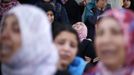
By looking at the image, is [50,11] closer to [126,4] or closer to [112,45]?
[126,4]

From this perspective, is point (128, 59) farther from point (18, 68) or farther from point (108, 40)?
point (18, 68)

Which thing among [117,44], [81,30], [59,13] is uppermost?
[117,44]

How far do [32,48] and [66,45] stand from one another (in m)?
0.57

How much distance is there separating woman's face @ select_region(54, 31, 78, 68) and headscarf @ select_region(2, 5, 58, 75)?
435 mm

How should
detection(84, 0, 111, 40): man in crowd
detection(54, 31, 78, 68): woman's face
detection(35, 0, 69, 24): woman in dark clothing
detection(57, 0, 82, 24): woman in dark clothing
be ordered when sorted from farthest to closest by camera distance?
detection(57, 0, 82, 24): woman in dark clothing < detection(84, 0, 111, 40): man in crowd < detection(35, 0, 69, 24): woman in dark clothing < detection(54, 31, 78, 68): woman's face

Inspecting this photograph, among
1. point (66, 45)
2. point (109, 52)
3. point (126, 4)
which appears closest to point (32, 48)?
point (109, 52)

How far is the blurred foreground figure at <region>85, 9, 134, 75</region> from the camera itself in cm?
239

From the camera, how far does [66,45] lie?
2916 millimetres

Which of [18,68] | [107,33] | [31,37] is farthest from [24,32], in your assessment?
[107,33]

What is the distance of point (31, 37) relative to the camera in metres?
2.37

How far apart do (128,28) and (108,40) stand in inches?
5.1

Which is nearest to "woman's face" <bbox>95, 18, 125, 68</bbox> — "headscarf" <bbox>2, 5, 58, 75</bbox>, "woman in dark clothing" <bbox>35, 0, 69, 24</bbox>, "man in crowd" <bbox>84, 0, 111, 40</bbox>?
"headscarf" <bbox>2, 5, 58, 75</bbox>

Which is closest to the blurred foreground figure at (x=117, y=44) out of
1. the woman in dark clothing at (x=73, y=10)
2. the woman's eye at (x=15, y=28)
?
the woman's eye at (x=15, y=28)

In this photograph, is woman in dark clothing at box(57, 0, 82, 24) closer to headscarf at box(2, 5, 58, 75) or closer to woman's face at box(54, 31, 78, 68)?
woman's face at box(54, 31, 78, 68)
